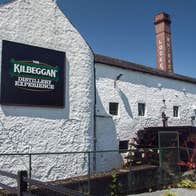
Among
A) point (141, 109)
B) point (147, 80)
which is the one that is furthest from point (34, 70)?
point (147, 80)

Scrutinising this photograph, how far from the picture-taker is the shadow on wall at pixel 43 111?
9.32 meters

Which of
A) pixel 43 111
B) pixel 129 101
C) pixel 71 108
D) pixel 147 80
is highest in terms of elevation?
pixel 147 80

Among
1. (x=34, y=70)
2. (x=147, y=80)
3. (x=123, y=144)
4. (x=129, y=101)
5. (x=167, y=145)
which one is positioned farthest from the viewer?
(x=147, y=80)

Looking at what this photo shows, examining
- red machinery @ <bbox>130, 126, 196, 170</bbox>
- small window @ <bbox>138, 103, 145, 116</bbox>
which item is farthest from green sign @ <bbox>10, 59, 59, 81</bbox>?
small window @ <bbox>138, 103, 145, 116</bbox>

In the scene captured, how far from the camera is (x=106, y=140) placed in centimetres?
1254

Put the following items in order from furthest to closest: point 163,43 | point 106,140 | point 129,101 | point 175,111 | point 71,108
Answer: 1. point 163,43
2. point 175,111
3. point 129,101
4. point 106,140
5. point 71,108

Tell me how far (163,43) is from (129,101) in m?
9.33

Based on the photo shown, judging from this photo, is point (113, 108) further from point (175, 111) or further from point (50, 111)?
point (175, 111)

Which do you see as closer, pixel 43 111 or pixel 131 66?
pixel 43 111

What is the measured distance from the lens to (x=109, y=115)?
12.9 m

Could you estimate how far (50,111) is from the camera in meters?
10.2

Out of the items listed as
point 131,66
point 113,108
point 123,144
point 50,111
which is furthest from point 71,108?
point 131,66

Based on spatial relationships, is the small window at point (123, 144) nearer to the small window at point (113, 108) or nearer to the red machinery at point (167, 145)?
the red machinery at point (167, 145)

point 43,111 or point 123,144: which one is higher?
point 43,111
